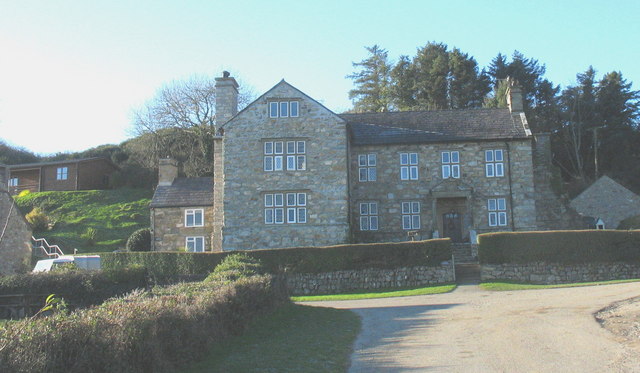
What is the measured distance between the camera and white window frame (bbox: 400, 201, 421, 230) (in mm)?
38562

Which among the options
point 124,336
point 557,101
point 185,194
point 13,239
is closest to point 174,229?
point 185,194

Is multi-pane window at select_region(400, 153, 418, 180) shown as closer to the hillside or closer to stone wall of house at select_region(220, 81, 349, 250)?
stone wall of house at select_region(220, 81, 349, 250)

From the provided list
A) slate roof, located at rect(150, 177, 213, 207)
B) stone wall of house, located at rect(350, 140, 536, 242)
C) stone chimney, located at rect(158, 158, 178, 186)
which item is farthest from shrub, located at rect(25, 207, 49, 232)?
stone wall of house, located at rect(350, 140, 536, 242)

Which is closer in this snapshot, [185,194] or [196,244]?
[196,244]

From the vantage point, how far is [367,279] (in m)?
30.3

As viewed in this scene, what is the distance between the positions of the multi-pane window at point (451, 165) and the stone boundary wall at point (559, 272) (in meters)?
9.83

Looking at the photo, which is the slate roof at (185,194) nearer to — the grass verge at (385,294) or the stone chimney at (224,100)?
the stone chimney at (224,100)

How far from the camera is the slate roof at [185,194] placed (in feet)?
135

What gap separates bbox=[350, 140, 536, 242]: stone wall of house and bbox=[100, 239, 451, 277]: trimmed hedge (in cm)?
753

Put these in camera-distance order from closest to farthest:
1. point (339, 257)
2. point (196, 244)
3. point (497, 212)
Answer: point (339, 257), point (497, 212), point (196, 244)

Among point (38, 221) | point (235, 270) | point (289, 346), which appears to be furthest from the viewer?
point (38, 221)

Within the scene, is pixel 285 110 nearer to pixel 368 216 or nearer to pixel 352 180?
pixel 352 180

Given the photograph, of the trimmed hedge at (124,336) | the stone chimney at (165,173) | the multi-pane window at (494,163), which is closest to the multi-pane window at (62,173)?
the stone chimney at (165,173)

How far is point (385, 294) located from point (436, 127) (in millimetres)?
15622
